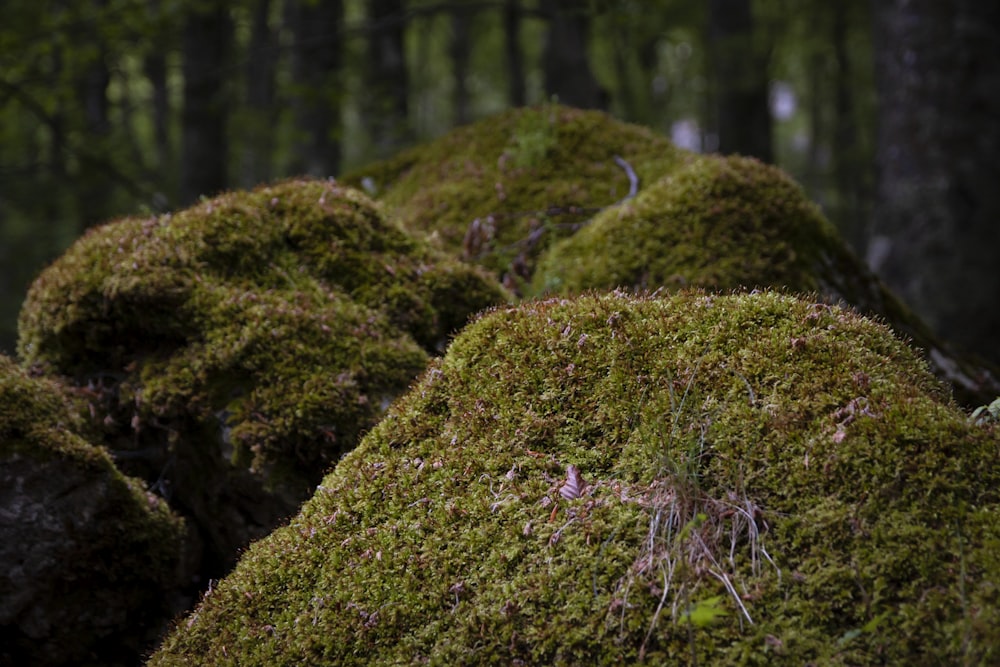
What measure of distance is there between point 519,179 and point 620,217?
1.24 metres

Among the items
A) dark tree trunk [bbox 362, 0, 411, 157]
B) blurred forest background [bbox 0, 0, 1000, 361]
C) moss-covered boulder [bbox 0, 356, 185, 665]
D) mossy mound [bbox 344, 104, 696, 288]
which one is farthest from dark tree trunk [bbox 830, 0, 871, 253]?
moss-covered boulder [bbox 0, 356, 185, 665]

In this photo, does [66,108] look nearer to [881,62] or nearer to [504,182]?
[504,182]

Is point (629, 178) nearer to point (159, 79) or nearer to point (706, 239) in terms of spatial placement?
point (706, 239)

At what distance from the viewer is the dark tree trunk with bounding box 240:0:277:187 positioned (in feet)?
40.9

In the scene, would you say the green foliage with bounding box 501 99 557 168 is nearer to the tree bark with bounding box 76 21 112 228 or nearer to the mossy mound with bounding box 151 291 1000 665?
the mossy mound with bounding box 151 291 1000 665

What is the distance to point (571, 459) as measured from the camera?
8.76 feet

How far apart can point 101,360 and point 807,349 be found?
368cm

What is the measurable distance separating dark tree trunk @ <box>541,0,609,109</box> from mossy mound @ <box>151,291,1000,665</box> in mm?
6666

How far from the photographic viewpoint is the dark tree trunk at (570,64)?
29.6 ft

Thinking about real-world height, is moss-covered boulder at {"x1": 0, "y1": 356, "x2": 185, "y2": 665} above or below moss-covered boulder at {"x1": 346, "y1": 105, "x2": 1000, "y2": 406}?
below

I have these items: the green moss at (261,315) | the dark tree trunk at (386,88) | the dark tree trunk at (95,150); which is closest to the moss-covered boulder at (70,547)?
the green moss at (261,315)

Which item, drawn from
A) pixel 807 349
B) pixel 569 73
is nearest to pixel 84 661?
pixel 807 349

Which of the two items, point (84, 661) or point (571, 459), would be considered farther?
point (84, 661)

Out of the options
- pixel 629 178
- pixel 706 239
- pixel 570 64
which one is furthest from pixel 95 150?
pixel 706 239
